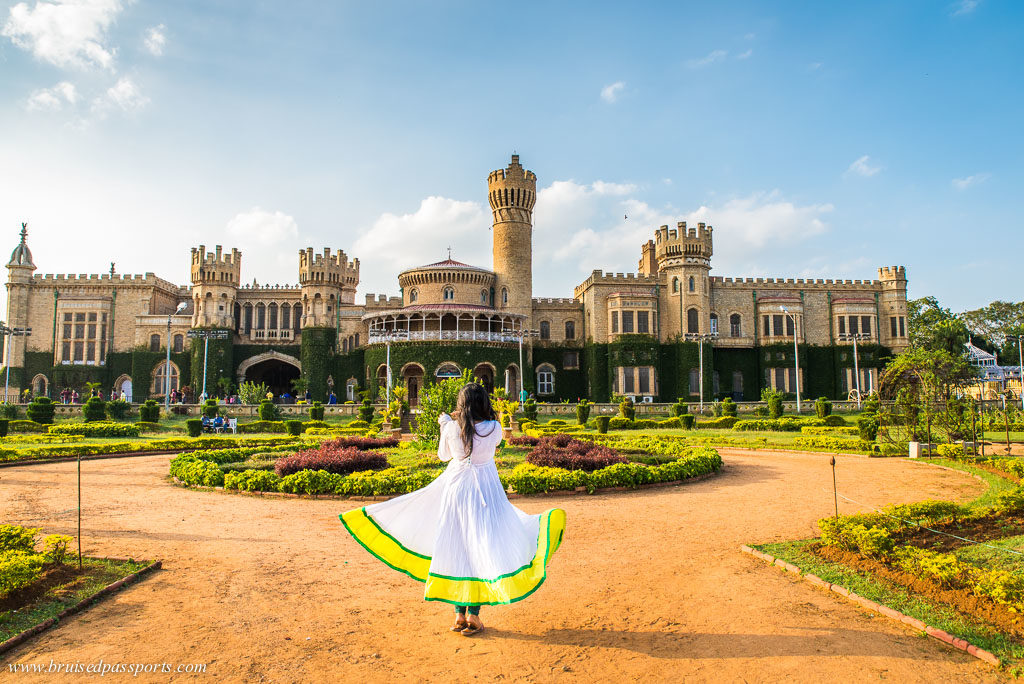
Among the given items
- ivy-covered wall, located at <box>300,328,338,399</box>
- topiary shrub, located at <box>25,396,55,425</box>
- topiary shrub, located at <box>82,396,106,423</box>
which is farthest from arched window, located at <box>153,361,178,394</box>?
topiary shrub, located at <box>25,396,55,425</box>

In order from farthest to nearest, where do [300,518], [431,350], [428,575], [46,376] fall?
[46,376] < [431,350] < [300,518] < [428,575]

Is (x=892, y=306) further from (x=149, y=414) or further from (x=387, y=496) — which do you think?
(x=149, y=414)

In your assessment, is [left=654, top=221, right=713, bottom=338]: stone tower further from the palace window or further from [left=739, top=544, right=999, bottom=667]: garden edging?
[left=739, top=544, right=999, bottom=667]: garden edging

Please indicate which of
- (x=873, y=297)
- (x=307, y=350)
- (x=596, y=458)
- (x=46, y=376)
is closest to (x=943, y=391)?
(x=596, y=458)

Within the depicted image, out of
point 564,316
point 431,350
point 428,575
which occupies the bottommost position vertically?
point 428,575

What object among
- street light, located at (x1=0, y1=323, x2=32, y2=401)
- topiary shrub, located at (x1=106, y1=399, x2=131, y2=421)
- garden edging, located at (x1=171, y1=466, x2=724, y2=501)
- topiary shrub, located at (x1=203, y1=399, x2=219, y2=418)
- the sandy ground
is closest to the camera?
the sandy ground

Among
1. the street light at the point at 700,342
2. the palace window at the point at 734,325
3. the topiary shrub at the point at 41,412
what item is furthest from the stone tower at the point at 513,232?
the topiary shrub at the point at 41,412

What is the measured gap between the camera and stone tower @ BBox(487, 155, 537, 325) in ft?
151

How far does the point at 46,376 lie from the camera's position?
1794 inches

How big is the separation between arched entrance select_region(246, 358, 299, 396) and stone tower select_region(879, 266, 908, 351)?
44.9m

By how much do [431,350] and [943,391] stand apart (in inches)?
1114

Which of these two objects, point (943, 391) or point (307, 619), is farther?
point (943, 391)

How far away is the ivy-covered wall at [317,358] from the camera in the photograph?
45.2 meters

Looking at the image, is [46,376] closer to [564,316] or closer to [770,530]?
[564,316]
